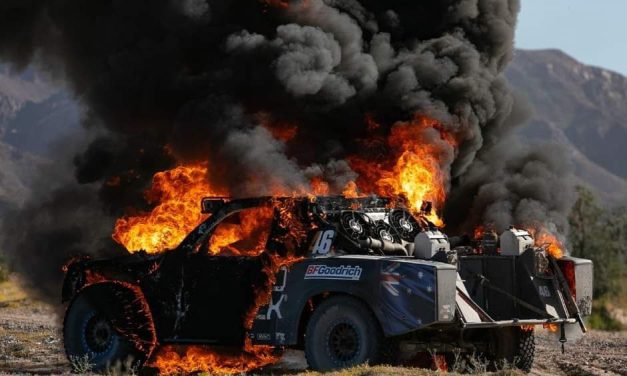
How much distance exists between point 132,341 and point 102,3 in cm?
851

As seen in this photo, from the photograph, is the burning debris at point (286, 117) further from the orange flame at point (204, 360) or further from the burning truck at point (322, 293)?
the orange flame at point (204, 360)

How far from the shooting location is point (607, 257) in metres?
42.9

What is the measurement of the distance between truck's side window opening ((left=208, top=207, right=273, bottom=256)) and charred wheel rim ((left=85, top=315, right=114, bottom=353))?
1.56m

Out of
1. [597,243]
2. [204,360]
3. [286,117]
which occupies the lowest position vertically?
[204,360]

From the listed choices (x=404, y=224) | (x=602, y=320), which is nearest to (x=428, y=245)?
(x=404, y=224)

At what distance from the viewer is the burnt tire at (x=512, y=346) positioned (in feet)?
38.7

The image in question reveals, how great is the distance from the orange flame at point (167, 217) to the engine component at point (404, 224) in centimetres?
278

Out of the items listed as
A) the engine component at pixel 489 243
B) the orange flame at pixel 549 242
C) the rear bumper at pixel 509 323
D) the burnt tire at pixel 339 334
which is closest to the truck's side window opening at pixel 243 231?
the burnt tire at pixel 339 334

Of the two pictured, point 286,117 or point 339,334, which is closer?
point 339,334

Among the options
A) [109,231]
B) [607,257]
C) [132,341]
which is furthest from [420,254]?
[607,257]

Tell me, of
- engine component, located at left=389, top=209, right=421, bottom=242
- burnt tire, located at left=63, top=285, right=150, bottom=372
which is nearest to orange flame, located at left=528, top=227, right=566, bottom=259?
engine component, located at left=389, top=209, right=421, bottom=242

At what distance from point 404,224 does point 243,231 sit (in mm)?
1983

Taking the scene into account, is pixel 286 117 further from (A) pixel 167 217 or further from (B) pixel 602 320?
(B) pixel 602 320

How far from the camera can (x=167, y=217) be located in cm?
1354
